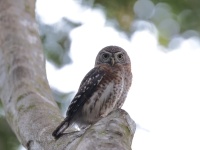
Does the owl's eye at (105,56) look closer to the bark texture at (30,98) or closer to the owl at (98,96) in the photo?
the owl at (98,96)

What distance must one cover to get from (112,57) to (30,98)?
2067 millimetres

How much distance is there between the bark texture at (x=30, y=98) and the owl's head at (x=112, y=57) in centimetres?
104

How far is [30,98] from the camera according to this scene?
3.92m

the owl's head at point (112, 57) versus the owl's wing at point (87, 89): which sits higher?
the owl's head at point (112, 57)

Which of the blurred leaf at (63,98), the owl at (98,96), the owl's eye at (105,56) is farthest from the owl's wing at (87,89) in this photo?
the blurred leaf at (63,98)

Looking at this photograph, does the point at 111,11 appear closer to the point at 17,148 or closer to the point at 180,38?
the point at 180,38

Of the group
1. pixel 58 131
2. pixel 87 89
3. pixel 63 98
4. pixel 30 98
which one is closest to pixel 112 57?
pixel 87 89

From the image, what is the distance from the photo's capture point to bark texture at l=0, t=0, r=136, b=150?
106 inches

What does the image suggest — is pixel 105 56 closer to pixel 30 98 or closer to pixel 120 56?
pixel 120 56

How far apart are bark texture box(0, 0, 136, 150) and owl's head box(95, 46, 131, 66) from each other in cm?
104

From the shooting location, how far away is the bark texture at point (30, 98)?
2.68 meters

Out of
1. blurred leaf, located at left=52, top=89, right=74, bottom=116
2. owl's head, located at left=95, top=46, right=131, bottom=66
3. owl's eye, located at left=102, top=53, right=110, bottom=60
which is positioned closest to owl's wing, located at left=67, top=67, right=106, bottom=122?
owl's head, located at left=95, top=46, right=131, bottom=66

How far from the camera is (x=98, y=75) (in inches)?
209

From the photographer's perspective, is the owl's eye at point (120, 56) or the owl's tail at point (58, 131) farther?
the owl's eye at point (120, 56)
